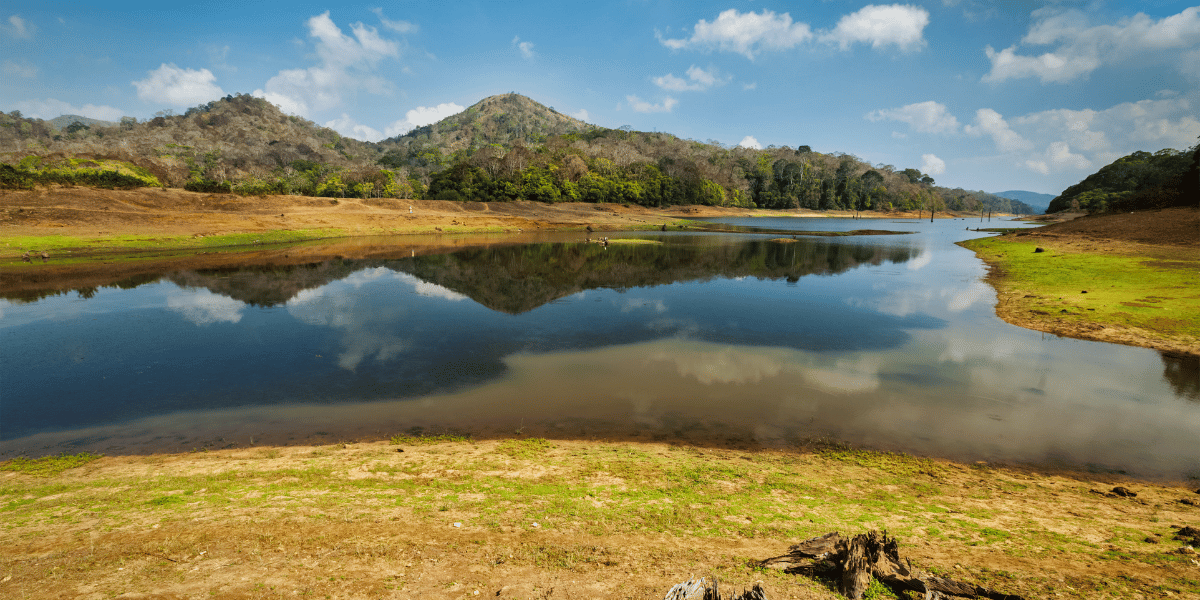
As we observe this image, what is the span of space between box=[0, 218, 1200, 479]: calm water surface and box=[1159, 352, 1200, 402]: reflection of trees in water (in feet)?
0.27

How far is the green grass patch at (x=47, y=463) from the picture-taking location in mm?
7914

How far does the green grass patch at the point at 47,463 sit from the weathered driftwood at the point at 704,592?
10.4m

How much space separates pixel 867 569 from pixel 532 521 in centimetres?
392

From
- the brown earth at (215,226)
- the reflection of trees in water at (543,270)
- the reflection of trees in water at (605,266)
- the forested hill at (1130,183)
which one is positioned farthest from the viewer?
the forested hill at (1130,183)

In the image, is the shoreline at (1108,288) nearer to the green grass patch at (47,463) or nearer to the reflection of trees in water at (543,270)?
the reflection of trees in water at (543,270)

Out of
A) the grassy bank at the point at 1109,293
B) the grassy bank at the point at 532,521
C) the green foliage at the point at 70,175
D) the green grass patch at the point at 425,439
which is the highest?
the green foliage at the point at 70,175

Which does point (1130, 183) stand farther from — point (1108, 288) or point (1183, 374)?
point (1183, 374)

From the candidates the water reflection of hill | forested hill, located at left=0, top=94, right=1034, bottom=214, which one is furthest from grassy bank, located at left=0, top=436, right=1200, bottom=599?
forested hill, located at left=0, top=94, right=1034, bottom=214

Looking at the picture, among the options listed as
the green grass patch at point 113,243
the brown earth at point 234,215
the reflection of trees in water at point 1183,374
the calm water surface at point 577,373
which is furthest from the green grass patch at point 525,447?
the brown earth at point 234,215

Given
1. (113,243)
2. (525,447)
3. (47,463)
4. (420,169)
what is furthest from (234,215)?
(420,169)

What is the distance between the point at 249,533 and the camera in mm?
5699

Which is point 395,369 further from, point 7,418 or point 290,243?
point 290,243

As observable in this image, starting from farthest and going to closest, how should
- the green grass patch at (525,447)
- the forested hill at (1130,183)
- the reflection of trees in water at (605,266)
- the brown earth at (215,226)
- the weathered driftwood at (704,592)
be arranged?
the forested hill at (1130,183) → the brown earth at (215,226) → the reflection of trees in water at (605,266) → the green grass patch at (525,447) → the weathered driftwood at (704,592)

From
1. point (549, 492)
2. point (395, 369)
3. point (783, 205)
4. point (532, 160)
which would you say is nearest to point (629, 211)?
point (532, 160)
